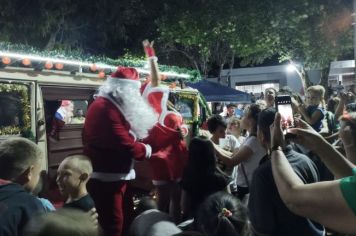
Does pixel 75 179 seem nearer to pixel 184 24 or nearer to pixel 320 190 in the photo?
pixel 320 190

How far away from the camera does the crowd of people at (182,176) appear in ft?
4.97

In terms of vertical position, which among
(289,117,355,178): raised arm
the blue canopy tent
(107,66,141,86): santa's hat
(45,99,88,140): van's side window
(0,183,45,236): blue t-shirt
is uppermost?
the blue canopy tent

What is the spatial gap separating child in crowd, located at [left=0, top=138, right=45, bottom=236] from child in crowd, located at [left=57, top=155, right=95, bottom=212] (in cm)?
59

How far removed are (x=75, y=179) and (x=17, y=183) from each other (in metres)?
0.78

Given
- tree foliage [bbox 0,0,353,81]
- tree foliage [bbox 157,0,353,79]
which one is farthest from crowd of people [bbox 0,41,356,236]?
tree foliage [bbox 0,0,353,81]

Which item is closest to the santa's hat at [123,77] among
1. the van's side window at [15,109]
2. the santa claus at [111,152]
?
the santa claus at [111,152]

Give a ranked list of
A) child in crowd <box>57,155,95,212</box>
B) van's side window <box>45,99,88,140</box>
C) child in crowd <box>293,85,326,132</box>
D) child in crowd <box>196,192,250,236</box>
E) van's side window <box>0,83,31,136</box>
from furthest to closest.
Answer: van's side window <box>45,99,88,140</box>
child in crowd <box>293,85,326,132</box>
van's side window <box>0,83,31,136</box>
child in crowd <box>57,155,95,212</box>
child in crowd <box>196,192,250,236</box>

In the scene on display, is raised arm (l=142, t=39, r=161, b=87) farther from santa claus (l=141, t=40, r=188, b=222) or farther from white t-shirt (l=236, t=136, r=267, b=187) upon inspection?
white t-shirt (l=236, t=136, r=267, b=187)

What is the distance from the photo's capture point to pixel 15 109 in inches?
200

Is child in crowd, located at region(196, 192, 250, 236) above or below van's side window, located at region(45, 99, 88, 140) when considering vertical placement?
below

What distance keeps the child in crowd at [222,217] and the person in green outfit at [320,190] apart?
372 mm

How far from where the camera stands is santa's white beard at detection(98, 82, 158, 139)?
389 cm

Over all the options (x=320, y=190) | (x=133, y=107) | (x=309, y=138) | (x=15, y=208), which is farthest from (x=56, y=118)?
(x=320, y=190)

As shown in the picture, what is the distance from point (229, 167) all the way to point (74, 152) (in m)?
2.70
